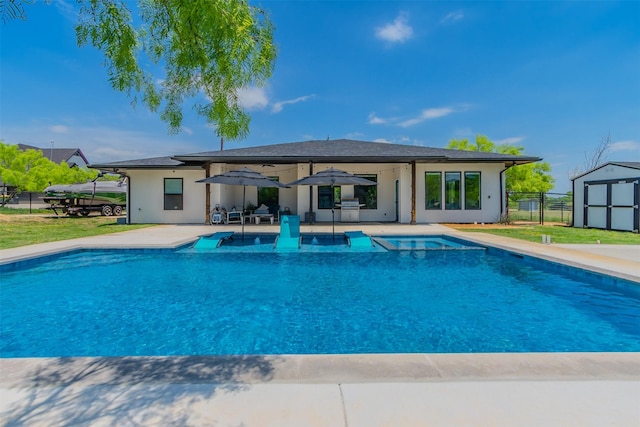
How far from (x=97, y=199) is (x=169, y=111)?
22.6m

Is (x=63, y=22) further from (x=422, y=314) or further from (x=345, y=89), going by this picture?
(x=345, y=89)

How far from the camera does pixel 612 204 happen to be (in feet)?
40.7

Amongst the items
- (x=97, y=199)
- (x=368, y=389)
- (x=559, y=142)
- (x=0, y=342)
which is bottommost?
(x=0, y=342)

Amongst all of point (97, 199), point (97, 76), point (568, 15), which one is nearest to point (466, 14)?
point (568, 15)

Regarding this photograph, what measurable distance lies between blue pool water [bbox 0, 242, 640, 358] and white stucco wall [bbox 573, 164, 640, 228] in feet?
27.8

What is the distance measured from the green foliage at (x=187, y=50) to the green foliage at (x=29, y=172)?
3298cm

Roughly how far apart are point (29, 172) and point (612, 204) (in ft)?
134

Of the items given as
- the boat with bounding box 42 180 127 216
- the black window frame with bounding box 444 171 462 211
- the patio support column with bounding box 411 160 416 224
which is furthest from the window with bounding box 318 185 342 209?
the boat with bounding box 42 180 127 216

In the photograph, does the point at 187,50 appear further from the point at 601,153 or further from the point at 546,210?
the point at 601,153

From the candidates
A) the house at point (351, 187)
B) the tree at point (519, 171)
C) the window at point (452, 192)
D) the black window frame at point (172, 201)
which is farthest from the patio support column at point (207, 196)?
the tree at point (519, 171)

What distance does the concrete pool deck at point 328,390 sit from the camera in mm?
1832

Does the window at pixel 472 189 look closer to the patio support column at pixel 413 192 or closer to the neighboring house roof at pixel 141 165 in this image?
the patio support column at pixel 413 192

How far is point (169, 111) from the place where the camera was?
3172mm

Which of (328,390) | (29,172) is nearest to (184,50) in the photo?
(328,390)
